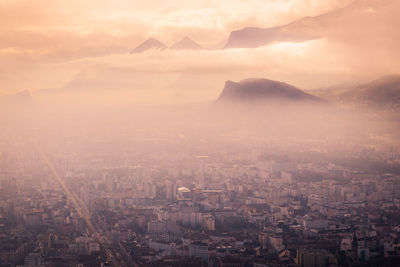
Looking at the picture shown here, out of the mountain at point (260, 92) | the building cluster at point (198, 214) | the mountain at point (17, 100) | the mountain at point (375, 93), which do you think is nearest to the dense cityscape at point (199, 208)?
the building cluster at point (198, 214)

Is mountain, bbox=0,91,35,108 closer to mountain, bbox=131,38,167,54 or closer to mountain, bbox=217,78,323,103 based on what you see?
mountain, bbox=131,38,167,54

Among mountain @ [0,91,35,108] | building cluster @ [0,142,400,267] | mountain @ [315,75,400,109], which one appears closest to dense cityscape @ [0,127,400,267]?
building cluster @ [0,142,400,267]

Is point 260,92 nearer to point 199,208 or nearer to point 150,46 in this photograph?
point 150,46

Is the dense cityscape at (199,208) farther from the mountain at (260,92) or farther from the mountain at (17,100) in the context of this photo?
the mountain at (260,92)

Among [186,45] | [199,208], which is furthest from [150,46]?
[199,208]

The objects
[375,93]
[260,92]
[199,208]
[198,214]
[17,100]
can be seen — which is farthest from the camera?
[260,92]

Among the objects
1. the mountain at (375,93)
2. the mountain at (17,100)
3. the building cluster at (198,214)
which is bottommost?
the building cluster at (198,214)
